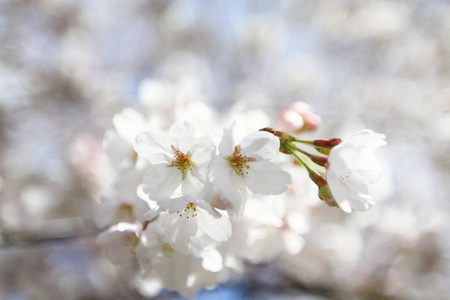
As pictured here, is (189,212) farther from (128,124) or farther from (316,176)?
(128,124)

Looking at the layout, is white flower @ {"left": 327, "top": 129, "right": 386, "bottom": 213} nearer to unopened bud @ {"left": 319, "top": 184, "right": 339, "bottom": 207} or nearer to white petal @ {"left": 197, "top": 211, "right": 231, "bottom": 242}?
unopened bud @ {"left": 319, "top": 184, "right": 339, "bottom": 207}

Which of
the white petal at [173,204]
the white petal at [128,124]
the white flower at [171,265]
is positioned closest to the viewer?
the white petal at [173,204]

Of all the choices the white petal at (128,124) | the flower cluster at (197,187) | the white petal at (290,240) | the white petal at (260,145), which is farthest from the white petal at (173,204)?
the white petal at (290,240)

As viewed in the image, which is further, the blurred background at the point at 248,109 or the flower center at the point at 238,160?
the blurred background at the point at 248,109

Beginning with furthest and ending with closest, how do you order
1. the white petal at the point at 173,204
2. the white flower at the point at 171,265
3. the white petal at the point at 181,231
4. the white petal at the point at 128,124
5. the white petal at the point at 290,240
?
the white petal at the point at 290,240 < the white petal at the point at 128,124 < the white flower at the point at 171,265 < the white petal at the point at 181,231 < the white petal at the point at 173,204

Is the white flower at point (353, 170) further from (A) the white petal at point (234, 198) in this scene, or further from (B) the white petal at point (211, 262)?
(B) the white petal at point (211, 262)

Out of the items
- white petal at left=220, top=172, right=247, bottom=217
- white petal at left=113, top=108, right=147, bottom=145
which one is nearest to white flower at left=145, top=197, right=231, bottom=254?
white petal at left=220, top=172, right=247, bottom=217

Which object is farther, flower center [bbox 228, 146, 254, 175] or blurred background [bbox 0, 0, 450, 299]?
blurred background [bbox 0, 0, 450, 299]

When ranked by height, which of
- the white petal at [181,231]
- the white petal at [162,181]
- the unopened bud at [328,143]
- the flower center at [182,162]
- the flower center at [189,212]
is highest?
the unopened bud at [328,143]
